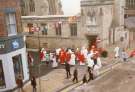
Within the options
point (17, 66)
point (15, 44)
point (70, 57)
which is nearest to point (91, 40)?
point (70, 57)

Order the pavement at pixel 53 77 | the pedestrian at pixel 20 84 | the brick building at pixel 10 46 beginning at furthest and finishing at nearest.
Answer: the pavement at pixel 53 77
the brick building at pixel 10 46
the pedestrian at pixel 20 84

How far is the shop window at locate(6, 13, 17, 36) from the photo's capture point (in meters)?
21.5

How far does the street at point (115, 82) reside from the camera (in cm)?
2141

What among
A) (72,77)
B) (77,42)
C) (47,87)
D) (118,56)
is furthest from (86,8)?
(47,87)

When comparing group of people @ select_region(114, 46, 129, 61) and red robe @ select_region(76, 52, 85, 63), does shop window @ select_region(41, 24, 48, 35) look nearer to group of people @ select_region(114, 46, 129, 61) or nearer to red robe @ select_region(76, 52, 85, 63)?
red robe @ select_region(76, 52, 85, 63)

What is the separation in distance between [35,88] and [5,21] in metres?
5.64

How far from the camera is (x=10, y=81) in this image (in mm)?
21328

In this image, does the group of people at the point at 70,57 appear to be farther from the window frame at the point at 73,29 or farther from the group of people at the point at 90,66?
the window frame at the point at 73,29

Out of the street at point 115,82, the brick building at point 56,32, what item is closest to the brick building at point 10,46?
the street at point 115,82

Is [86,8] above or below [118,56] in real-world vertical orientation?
above

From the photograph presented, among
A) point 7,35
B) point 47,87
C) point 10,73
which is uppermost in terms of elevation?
point 7,35

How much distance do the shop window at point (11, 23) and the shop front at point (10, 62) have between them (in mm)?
556

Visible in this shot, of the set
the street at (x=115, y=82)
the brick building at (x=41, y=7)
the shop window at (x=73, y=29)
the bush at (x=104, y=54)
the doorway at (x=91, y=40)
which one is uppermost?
the brick building at (x=41, y=7)

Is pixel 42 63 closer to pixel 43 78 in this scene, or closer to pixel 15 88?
pixel 43 78
